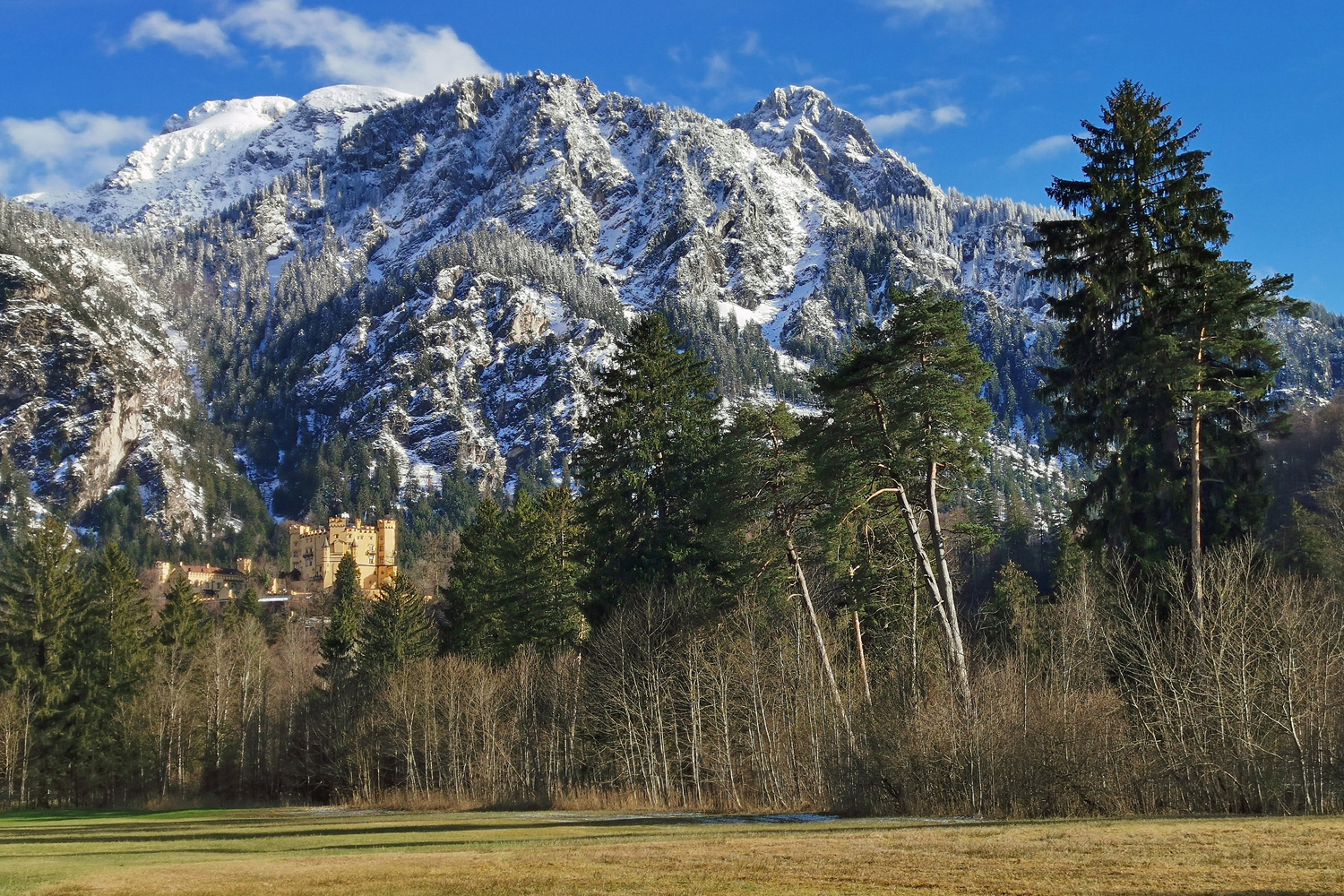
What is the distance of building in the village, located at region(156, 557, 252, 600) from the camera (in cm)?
15800

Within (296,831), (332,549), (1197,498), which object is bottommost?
(296,831)

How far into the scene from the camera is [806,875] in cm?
1345

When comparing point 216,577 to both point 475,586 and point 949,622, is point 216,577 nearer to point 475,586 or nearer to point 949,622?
point 475,586

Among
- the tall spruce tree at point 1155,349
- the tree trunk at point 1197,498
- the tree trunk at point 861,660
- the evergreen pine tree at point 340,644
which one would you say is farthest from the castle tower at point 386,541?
the tree trunk at point 1197,498

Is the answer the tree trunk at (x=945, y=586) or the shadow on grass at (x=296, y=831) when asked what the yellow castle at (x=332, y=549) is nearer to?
the shadow on grass at (x=296, y=831)

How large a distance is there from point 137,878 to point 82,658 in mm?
49320

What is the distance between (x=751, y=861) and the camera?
15.1 meters

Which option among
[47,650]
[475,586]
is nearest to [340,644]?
[475,586]

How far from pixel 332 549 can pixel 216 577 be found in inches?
768

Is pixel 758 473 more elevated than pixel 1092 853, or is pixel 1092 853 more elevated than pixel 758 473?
pixel 758 473

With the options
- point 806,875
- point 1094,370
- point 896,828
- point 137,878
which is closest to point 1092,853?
point 806,875

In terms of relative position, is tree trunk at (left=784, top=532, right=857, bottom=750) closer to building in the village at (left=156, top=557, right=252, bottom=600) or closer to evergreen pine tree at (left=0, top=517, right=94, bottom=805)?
evergreen pine tree at (left=0, top=517, right=94, bottom=805)

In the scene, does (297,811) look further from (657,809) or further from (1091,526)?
(1091,526)

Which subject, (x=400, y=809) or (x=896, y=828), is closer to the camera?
(x=896, y=828)
